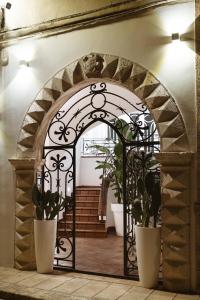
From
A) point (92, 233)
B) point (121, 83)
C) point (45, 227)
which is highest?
point (121, 83)

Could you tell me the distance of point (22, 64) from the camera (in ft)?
19.1

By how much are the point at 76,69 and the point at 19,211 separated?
2.36m

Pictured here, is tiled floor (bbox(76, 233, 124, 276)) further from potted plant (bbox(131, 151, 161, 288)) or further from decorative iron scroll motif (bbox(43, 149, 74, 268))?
potted plant (bbox(131, 151, 161, 288))

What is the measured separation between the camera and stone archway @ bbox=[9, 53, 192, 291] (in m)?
4.54

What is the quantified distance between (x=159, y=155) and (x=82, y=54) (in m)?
1.98

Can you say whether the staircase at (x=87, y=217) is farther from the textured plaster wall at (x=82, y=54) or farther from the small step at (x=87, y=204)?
the textured plaster wall at (x=82, y=54)

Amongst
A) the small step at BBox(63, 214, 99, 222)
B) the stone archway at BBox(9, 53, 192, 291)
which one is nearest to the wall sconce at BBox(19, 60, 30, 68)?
the stone archway at BBox(9, 53, 192, 291)

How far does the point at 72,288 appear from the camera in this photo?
15.4ft

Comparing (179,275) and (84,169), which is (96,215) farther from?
(179,275)

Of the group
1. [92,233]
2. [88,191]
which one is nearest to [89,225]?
[92,233]

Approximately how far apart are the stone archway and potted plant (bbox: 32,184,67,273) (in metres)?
0.30

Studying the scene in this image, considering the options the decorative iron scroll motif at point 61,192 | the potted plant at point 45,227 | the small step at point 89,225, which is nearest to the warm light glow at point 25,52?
the decorative iron scroll motif at point 61,192

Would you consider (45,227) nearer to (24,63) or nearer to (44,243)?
(44,243)

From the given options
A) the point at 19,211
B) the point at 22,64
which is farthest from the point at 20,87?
the point at 19,211
